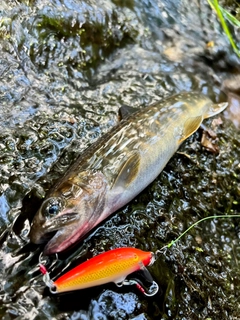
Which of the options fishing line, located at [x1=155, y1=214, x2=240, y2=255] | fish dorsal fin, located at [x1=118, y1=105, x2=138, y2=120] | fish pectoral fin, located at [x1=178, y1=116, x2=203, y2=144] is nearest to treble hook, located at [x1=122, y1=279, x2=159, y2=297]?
fishing line, located at [x1=155, y1=214, x2=240, y2=255]

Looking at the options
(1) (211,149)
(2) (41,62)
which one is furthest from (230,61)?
(2) (41,62)

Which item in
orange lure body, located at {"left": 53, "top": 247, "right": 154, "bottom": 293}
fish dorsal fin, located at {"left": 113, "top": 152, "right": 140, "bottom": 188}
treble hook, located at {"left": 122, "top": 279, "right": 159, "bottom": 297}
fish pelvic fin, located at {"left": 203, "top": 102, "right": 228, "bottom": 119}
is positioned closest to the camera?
orange lure body, located at {"left": 53, "top": 247, "right": 154, "bottom": 293}

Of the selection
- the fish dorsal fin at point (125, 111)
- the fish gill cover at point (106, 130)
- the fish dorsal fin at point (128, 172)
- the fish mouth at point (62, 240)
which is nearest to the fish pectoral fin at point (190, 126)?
the fish gill cover at point (106, 130)

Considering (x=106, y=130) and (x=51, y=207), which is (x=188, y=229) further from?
(x=51, y=207)

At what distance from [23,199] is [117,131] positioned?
1124 mm

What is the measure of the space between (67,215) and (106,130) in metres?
1.45

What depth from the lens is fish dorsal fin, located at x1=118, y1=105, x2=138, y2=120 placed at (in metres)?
4.43

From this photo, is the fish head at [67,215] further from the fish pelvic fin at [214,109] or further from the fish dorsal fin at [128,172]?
the fish pelvic fin at [214,109]

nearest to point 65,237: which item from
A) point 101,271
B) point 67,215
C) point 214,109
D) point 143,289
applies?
point 67,215

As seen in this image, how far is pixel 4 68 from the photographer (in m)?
4.44

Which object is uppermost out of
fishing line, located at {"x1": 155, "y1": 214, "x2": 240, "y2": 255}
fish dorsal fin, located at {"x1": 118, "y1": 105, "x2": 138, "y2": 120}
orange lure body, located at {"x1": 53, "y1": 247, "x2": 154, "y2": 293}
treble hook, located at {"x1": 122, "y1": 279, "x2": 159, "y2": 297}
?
fish dorsal fin, located at {"x1": 118, "y1": 105, "x2": 138, "y2": 120}

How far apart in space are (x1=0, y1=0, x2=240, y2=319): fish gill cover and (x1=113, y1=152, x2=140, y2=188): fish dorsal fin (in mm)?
300

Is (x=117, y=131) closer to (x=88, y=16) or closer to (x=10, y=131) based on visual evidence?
(x=10, y=131)

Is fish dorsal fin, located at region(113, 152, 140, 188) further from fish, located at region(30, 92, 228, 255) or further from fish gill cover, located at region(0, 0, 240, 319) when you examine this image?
fish gill cover, located at region(0, 0, 240, 319)
